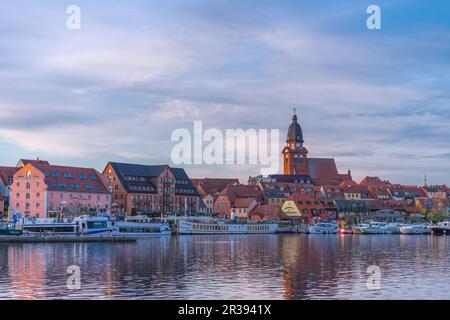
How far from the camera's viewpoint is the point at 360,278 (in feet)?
155

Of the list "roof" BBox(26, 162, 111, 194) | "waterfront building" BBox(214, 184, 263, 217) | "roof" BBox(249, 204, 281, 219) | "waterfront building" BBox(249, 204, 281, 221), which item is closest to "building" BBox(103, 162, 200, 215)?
"roof" BBox(26, 162, 111, 194)

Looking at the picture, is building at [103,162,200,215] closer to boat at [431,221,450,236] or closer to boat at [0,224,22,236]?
A: boat at [0,224,22,236]

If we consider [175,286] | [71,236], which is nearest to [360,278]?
[175,286]

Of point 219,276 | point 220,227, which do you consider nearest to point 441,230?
point 220,227

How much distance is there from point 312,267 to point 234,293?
1695 cm

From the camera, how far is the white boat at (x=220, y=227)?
137 m

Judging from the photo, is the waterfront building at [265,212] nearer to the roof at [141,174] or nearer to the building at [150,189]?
the building at [150,189]

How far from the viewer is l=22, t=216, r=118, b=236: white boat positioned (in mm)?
104062

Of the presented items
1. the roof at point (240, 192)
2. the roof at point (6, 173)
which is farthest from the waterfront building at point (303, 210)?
the roof at point (6, 173)

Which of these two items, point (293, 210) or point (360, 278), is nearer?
point (360, 278)

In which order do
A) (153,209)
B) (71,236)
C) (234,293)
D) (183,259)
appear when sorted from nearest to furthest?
(234,293), (183,259), (71,236), (153,209)

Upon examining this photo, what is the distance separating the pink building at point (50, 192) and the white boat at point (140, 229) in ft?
47.8

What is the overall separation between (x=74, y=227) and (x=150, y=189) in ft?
181
